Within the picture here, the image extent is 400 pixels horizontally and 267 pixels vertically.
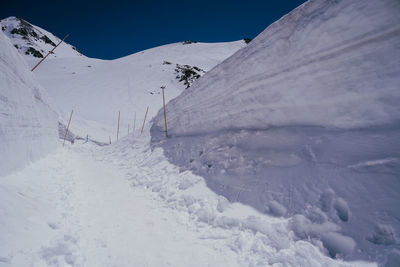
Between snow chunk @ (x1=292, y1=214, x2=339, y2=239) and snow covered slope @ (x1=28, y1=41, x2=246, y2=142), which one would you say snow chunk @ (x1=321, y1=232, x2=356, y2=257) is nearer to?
snow chunk @ (x1=292, y1=214, x2=339, y2=239)

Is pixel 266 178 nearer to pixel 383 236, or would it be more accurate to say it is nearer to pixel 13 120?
pixel 383 236

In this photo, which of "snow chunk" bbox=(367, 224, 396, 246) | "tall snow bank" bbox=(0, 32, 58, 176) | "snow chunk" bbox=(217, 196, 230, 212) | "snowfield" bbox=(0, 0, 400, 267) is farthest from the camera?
"tall snow bank" bbox=(0, 32, 58, 176)

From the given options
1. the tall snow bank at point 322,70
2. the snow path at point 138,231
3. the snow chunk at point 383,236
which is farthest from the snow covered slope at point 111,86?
the snow chunk at point 383,236

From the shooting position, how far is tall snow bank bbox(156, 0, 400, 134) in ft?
8.58

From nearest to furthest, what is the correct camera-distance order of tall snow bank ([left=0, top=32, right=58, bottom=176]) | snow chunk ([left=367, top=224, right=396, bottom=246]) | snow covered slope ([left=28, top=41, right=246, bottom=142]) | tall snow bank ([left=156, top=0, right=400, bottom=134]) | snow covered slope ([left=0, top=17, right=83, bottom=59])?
snow chunk ([left=367, top=224, right=396, bottom=246]), tall snow bank ([left=156, top=0, right=400, bottom=134]), tall snow bank ([left=0, top=32, right=58, bottom=176]), snow covered slope ([left=28, top=41, right=246, bottom=142]), snow covered slope ([left=0, top=17, right=83, bottom=59])

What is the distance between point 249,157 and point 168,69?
47788mm

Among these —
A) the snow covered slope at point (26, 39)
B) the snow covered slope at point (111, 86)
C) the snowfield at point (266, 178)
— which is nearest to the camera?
the snowfield at point (266, 178)

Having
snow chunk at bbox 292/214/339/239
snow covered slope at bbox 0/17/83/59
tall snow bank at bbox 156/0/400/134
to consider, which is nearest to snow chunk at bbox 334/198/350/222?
snow chunk at bbox 292/214/339/239

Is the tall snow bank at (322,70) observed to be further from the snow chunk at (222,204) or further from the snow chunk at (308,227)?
the snow chunk at (222,204)

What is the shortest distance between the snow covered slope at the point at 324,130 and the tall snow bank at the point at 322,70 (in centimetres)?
1

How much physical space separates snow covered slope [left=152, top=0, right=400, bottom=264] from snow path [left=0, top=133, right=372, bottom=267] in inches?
12.9

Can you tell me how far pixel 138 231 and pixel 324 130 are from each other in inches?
130

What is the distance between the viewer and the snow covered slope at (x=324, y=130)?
7.14 feet

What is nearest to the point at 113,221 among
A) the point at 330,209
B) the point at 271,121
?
the point at 330,209
